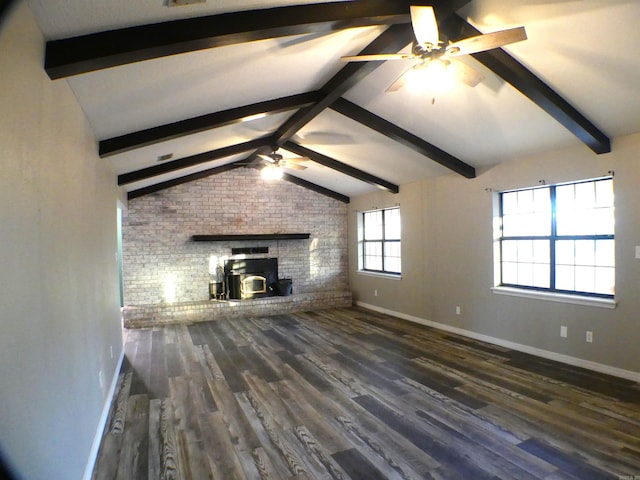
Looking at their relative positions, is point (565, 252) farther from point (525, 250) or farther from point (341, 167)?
point (341, 167)

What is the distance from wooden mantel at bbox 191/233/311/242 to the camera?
7.09 metres

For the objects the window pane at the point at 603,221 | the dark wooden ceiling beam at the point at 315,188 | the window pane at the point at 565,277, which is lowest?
the window pane at the point at 565,277

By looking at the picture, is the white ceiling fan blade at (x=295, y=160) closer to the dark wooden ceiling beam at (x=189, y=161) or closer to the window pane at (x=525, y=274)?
the dark wooden ceiling beam at (x=189, y=161)

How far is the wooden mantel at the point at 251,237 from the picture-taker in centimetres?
709

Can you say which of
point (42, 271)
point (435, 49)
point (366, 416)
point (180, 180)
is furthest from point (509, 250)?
point (180, 180)

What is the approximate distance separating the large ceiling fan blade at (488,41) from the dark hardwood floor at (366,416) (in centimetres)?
261

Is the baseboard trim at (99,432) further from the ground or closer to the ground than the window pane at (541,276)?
closer to the ground

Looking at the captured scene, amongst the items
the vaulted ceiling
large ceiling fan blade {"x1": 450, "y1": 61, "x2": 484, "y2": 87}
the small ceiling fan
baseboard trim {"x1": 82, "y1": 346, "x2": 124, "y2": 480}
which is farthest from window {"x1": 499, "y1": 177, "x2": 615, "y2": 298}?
baseboard trim {"x1": 82, "y1": 346, "x2": 124, "y2": 480}

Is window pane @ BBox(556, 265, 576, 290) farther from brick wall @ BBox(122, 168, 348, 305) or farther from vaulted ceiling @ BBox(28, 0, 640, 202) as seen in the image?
brick wall @ BBox(122, 168, 348, 305)

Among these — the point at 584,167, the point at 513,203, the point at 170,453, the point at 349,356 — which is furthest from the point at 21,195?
the point at 513,203

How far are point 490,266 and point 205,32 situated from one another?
454 centimetres

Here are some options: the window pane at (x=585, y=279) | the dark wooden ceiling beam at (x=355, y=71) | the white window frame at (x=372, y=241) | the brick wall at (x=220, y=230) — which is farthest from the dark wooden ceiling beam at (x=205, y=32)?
the brick wall at (x=220, y=230)

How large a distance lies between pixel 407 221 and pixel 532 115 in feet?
10.3

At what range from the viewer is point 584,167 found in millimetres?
4004
